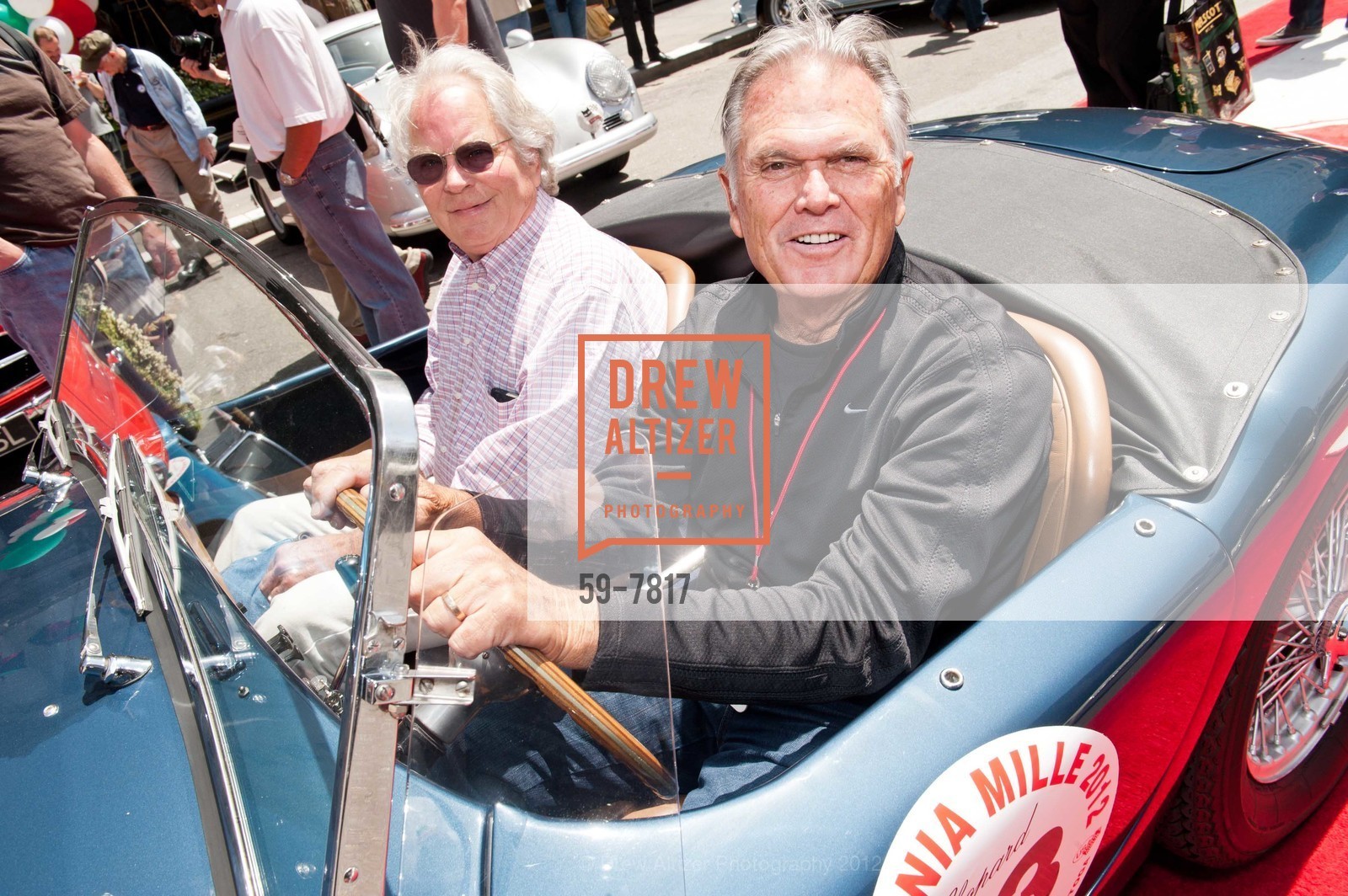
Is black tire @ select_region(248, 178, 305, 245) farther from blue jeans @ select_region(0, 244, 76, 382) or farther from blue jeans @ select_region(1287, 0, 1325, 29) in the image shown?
blue jeans @ select_region(1287, 0, 1325, 29)

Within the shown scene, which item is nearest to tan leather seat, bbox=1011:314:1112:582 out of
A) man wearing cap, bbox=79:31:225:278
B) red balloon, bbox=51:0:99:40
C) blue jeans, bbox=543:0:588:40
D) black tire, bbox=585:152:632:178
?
black tire, bbox=585:152:632:178

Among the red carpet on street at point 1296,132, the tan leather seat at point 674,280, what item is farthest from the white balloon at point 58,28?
the red carpet on street at point 1296,132

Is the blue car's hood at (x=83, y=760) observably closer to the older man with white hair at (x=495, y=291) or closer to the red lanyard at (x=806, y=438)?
the older man with white hair at (x=495, y=291)

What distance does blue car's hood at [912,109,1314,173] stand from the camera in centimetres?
183

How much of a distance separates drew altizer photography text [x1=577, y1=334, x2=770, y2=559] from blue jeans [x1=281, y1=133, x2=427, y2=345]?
196 centimetres

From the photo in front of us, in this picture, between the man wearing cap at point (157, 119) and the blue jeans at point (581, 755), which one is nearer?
the blue jeans at point (581, 755)

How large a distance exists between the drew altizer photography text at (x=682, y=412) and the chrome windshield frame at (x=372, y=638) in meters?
0.38

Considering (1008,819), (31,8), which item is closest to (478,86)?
(1008,819)

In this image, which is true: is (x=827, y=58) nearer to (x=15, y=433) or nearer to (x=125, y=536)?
(x=125, y=536)

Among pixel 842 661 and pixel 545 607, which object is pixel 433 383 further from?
pixel 842 661

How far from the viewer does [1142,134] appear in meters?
1.97

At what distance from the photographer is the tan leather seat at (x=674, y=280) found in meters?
1.85

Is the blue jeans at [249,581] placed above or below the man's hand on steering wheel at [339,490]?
below

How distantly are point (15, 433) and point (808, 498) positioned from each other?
3.75 meters
